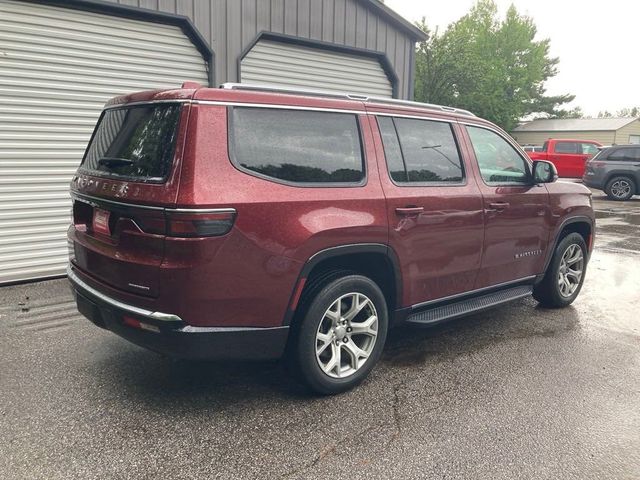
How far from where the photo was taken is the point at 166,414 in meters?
3.08

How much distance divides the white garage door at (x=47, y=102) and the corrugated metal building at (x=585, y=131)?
3672cm

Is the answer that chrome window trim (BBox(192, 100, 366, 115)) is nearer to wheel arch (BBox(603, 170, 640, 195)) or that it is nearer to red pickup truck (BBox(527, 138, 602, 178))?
wheel arch (BBox(603, 170, 640, 195))

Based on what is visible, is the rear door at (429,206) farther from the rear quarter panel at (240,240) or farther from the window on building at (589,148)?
the window on building at (589,148)

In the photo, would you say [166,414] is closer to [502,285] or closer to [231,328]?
[231,328]

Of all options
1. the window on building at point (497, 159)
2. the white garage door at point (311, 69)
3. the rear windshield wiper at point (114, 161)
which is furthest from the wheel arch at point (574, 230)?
the white garage door at point (311, 69)

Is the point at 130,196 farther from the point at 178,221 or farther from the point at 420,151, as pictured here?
the point at 420,151

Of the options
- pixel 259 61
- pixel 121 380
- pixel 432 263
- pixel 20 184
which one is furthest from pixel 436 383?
pixel 259 61

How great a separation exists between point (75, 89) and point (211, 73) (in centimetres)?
176

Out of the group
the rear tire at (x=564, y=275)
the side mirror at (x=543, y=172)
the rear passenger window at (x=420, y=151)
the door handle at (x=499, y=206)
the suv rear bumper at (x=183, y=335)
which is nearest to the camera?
the suv rear bumper at (x=183, y=335)

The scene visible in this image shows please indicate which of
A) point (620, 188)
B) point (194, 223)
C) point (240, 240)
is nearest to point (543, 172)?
point (240, 240)

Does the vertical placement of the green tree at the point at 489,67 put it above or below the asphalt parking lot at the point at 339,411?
above

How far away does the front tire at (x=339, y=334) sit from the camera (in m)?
3.11

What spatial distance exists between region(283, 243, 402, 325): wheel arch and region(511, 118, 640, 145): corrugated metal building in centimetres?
3766

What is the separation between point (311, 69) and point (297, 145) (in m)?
5.67
